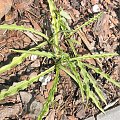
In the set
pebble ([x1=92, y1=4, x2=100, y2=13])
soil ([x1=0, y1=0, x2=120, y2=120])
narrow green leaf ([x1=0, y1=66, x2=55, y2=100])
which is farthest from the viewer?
pebble ([x1=92, y1=4, x2=100, y2=13])

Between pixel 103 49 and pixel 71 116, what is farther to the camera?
pixel 103 49

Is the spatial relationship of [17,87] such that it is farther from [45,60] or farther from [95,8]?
[95,8]

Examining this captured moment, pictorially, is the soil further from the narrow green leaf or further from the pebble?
the narrow green leaf

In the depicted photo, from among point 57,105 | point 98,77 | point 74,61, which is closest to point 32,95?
point 57,105

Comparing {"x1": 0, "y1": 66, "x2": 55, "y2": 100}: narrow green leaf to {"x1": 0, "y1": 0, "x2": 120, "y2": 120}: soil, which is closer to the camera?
{"x1": 0, "y1": 66, "x2": 55, "y2": 100}: narrow green leaf

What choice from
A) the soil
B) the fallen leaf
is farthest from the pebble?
the fallen leaf

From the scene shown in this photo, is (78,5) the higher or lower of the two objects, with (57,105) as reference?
higher

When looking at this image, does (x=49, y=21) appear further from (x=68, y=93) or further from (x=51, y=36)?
(x=68, y=93)

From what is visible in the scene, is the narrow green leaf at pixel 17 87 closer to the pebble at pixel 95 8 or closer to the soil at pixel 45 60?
the soil at pixel 45 60

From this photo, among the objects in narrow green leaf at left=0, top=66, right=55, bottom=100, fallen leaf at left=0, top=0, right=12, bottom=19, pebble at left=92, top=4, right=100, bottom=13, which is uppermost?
fallen leaf at left=0, top=0, right=12, bottom=19
